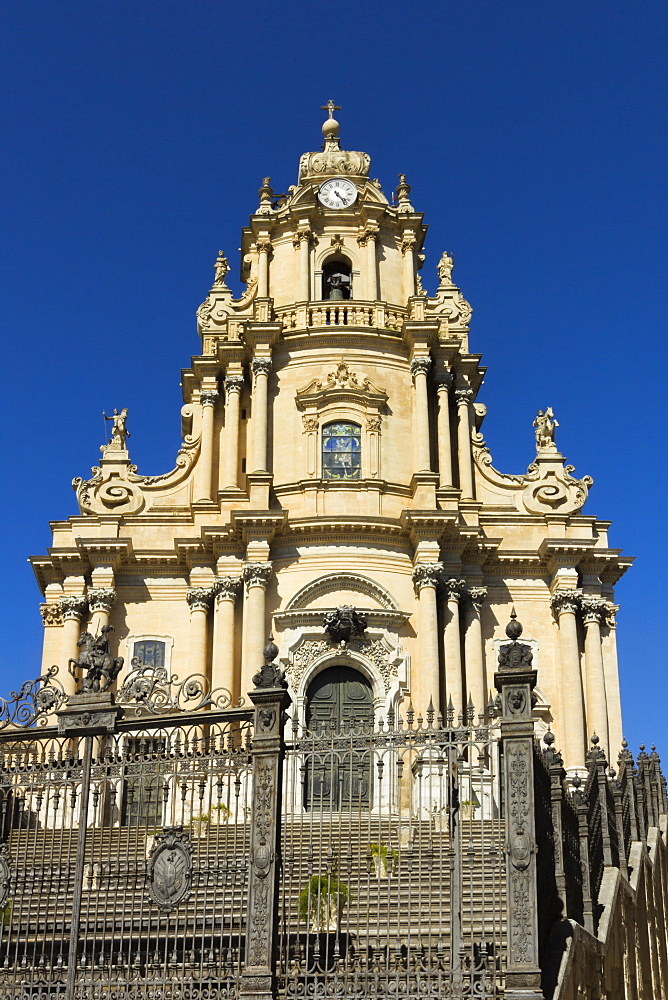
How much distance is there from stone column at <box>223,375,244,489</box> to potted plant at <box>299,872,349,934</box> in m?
21.2

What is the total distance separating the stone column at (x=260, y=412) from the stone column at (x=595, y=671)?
982cm

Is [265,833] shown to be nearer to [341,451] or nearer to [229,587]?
[229,587]

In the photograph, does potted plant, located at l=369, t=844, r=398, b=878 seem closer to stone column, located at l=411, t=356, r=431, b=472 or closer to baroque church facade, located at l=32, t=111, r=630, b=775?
baroque church facade, located at l=32, t=111, r=630, b=775

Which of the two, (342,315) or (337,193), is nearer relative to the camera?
(342,315)

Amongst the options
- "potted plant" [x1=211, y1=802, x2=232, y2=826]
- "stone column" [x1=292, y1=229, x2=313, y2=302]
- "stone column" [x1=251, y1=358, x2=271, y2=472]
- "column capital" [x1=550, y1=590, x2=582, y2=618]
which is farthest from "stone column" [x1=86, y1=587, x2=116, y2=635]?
"potted plant" [x1=211, y1=802, x2=232, y2=826]

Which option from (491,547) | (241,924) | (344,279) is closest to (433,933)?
(241,924)

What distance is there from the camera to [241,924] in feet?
43.9

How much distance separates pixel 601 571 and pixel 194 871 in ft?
74.7

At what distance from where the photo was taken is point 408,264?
38000 mm

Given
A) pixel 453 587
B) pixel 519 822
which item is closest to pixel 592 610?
pixel 453 587

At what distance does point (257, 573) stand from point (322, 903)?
19.0 metres

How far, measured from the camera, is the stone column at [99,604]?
3319cm

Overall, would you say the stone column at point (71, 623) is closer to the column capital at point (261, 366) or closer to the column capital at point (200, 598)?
the column capital at point (200, 598)

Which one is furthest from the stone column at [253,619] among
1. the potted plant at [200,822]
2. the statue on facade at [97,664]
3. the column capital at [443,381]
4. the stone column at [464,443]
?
the statue on facade at [97,664]
